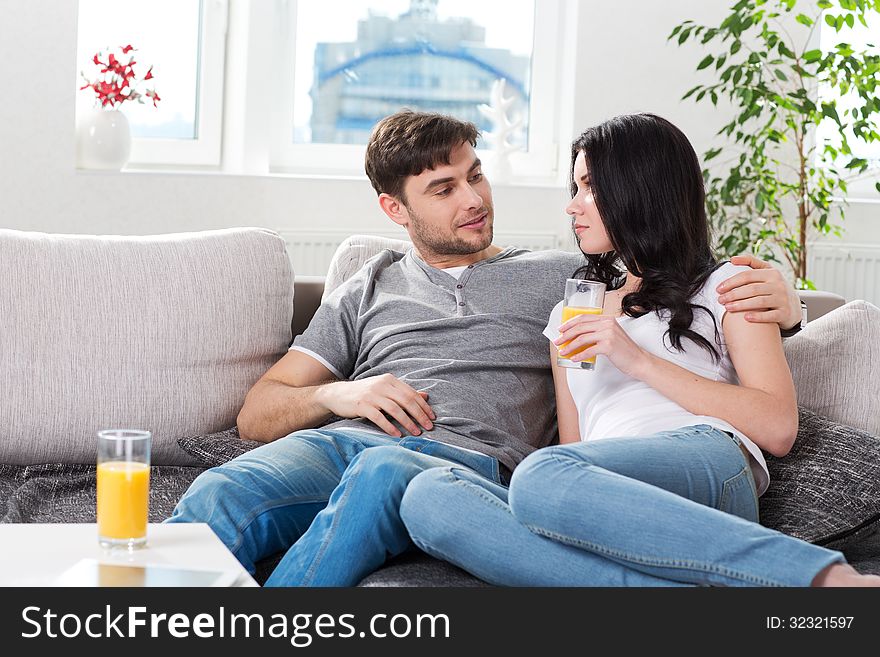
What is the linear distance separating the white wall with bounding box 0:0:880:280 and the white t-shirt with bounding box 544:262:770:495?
89.6 inches

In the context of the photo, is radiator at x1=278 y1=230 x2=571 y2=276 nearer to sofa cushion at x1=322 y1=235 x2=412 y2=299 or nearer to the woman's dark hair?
sofa cushion at x1=322 y1=235 x2=412 y2=299

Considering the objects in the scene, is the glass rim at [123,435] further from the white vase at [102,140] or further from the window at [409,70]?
the window at [409,70]

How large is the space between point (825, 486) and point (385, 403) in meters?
0.72

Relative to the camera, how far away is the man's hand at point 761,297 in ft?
5.64

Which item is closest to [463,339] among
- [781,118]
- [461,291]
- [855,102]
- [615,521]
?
[461,291]

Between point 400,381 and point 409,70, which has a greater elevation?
point 409,70

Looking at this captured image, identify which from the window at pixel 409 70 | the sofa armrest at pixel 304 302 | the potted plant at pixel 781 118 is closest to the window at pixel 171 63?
the window at pixel 409 70

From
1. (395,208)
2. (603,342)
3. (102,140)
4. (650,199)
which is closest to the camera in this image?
(603,342)

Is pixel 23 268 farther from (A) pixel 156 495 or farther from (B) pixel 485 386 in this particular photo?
(B) pixel 485 386

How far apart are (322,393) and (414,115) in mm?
621

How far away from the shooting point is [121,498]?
121cm

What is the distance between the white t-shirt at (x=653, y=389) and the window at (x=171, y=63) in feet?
8.33

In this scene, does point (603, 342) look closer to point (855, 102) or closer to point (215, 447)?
point (215, 447)

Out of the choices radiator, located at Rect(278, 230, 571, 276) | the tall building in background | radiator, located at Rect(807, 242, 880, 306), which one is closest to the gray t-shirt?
radiator, located at Rect(278, 230, 571, 276)
